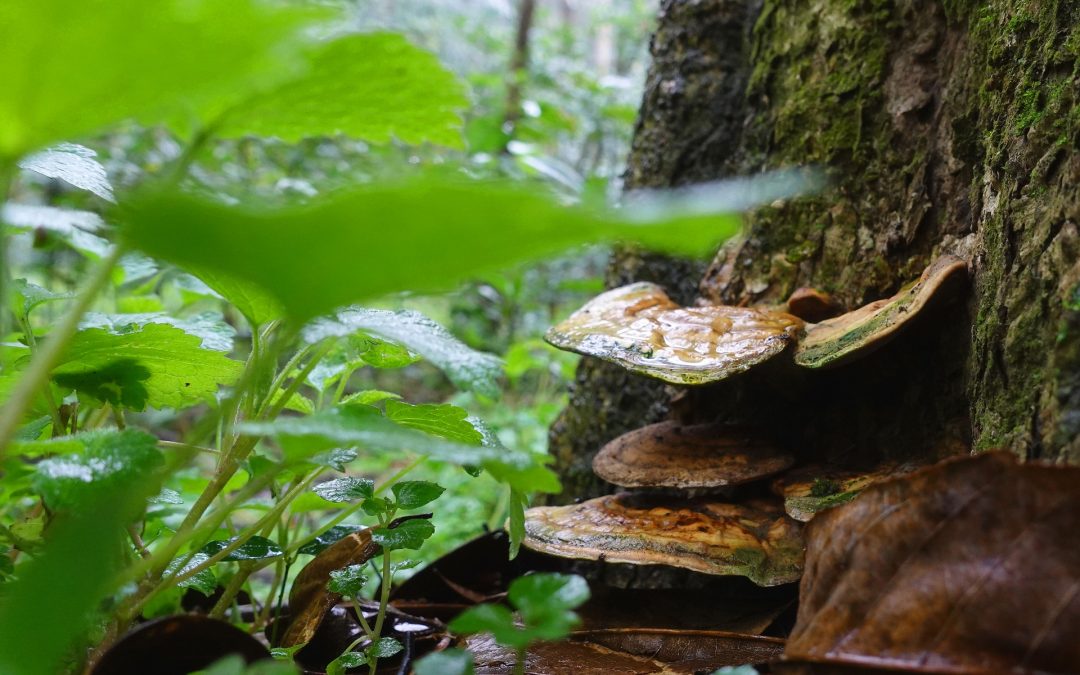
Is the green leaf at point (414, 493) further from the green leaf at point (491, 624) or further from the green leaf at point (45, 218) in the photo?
the green leaf at point (45, 218)

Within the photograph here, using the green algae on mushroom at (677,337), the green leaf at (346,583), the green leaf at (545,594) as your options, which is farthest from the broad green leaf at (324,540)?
the green leaf at (545,594)

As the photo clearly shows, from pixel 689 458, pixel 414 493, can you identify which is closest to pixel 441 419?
pixel 414 493

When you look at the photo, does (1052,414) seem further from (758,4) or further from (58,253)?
(58,253)

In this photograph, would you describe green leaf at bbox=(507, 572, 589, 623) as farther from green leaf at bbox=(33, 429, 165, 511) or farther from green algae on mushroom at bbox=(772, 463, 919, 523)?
green algae on mushroom at bbox=(772, 463, 919, 523)

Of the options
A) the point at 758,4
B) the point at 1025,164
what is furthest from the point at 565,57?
A: the point at 1025,164

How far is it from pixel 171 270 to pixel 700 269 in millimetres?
1448

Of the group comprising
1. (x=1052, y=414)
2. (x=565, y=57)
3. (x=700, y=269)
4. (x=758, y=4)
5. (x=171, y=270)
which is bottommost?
(x=171, y=270)

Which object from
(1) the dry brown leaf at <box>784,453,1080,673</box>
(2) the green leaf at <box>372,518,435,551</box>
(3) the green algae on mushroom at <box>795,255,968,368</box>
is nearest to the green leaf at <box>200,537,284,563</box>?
(2) the green leaf at <box>372,518,435,551</box>

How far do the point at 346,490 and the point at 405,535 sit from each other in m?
0.13

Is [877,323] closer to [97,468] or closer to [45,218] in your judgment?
[97,468]

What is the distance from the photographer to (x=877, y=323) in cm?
115

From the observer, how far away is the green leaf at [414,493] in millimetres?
1023

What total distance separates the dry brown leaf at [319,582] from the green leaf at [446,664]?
20.8 inches

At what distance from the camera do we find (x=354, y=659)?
0.97 meters
